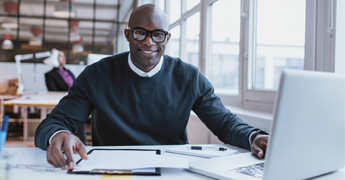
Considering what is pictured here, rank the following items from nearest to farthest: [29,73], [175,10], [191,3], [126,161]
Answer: [126,161]
[191,3]
[175,10]
[29,73]

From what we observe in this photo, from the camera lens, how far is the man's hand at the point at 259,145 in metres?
0.90

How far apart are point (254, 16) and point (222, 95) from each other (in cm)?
73

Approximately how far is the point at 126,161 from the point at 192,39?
2.74 metres

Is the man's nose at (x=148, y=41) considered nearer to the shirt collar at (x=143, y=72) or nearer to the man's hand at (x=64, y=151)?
the shirt collar at (x=143, y=72)

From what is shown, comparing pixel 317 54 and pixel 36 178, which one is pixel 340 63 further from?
pixel 36 178

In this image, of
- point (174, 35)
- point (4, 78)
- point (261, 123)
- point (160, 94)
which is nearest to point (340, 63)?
point (261, 123)

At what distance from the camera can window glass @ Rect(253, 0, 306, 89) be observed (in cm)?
158

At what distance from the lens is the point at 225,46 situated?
2.63 meters

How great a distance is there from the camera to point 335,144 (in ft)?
2.19

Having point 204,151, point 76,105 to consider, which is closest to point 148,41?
point 76,105

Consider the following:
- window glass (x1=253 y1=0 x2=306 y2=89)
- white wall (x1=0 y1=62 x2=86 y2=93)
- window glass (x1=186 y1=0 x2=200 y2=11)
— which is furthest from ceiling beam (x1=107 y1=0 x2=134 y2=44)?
window glass (x1=253 y1=0 x2=306 y2=89)

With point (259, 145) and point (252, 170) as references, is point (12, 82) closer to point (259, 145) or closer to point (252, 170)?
point (259, 145)

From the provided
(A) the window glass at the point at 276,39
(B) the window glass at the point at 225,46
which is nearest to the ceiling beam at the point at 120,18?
(B) the window glass at the point at 225,46

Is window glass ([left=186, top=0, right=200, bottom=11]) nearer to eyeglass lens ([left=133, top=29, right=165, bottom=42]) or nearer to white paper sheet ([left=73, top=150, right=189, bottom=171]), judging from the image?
eyeglass lens ([left=133, top=29, right=165, bottom=42])
